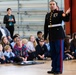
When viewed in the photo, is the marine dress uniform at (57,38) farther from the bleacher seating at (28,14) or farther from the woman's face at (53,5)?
the bleacher seating at (28,14)

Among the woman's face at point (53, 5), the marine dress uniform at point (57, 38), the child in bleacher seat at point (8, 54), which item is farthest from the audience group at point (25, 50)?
the woman's face at point (53, 5)

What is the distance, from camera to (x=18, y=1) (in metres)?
11.0

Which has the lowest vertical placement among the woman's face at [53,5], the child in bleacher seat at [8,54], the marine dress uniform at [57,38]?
the child in bleacher seat at [8,54]

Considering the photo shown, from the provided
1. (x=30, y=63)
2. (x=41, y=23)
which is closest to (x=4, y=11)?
(x=41, y=23)

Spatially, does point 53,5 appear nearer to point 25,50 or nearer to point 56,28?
point 56,28

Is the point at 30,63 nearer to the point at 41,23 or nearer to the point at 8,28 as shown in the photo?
the point at 8,28

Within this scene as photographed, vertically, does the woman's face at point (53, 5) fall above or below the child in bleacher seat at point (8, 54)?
above

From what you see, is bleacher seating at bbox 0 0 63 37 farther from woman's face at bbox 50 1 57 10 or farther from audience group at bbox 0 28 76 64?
woman's face at bbox 50 1 57 10

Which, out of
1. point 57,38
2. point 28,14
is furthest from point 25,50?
point 28,14

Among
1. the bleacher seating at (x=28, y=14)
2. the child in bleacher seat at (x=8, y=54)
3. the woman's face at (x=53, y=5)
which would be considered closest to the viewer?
the woman's face at (x=53, y=5)

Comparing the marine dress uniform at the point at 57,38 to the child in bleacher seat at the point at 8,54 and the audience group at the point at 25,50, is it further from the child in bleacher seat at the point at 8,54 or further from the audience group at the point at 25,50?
the child in bleacher seat at the point at 8,54

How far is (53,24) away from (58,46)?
1.30ft

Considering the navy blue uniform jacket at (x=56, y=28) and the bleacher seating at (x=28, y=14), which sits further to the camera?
the bleacher seating at (x=28, y=14)

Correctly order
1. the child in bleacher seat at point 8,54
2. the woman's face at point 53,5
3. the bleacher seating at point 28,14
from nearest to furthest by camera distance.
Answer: the woman's face at point 53,5, the child in bleacher seat at point 8,54, the bleacher seating at point 28,14
